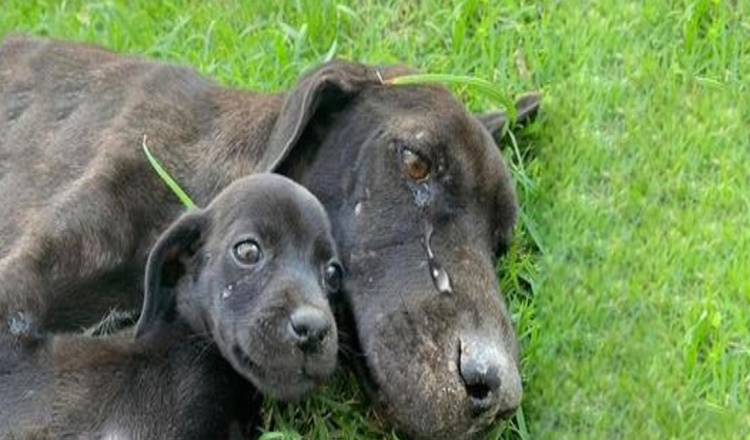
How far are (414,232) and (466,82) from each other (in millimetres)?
1066

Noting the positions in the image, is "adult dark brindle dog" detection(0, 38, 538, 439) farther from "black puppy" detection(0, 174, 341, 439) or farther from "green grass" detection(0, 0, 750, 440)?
"green grass" detection(0, 0, 750, 440)

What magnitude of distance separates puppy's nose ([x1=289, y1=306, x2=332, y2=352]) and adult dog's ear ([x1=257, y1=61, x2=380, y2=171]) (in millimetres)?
982

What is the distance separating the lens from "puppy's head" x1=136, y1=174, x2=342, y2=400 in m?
5.41

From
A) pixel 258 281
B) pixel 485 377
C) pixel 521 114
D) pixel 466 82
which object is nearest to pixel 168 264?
pixel 258 281

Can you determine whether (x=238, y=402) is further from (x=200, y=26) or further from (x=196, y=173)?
(x=200, y=26)

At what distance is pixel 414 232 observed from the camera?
20.0 ft

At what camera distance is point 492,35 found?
25.2 ft

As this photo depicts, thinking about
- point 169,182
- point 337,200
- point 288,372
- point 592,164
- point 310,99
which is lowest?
point 592,164

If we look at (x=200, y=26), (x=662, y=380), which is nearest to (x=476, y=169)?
(x=662, y=380)

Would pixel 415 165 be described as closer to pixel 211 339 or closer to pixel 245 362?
pixel 211 339

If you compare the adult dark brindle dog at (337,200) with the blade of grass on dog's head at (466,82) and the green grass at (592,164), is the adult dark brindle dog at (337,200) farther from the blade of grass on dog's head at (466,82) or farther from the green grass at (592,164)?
the green grass at (592,164)

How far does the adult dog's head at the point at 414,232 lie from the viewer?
5.72 m

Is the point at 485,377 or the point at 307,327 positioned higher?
the point at 307,327

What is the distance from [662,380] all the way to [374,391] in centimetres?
113
